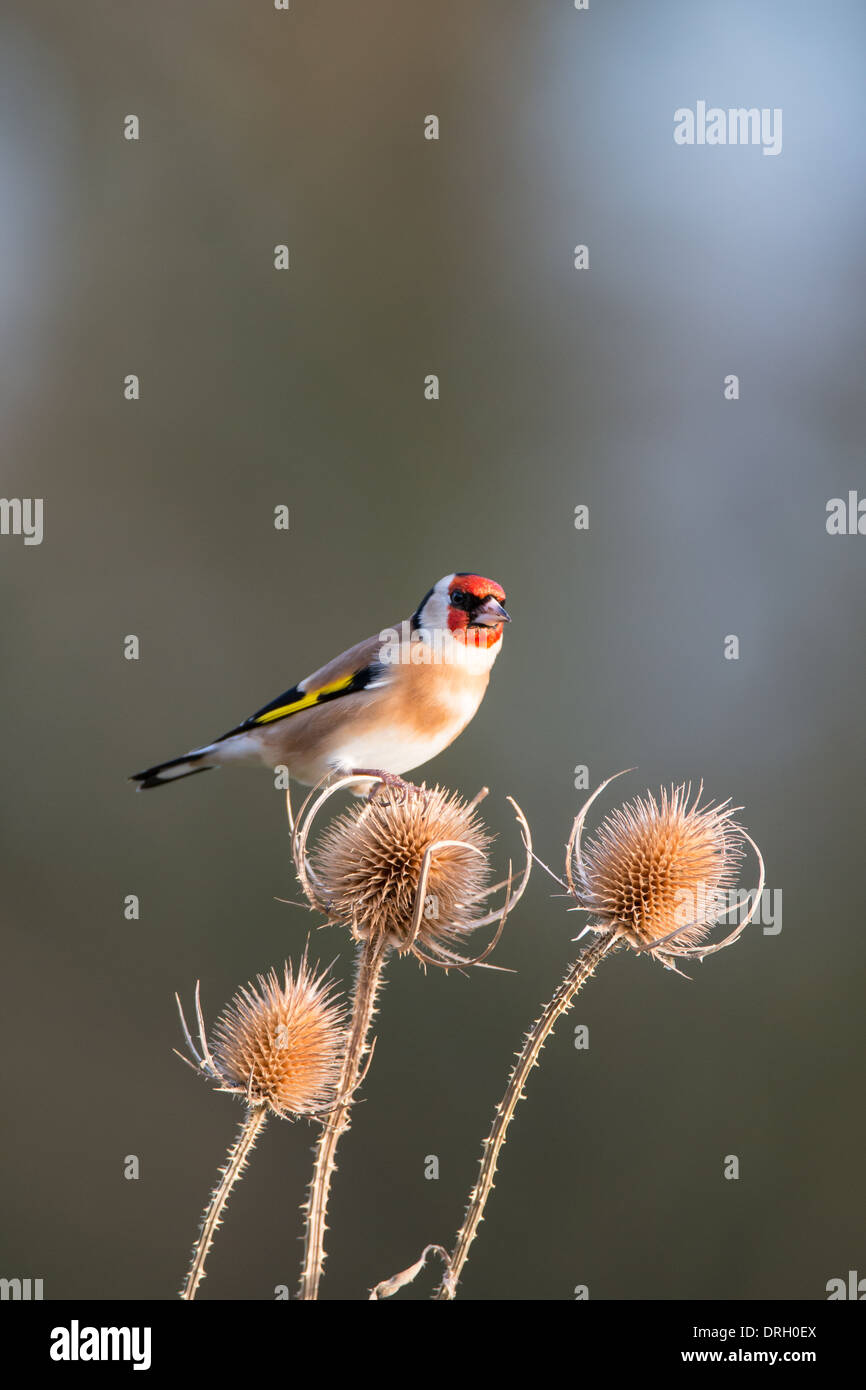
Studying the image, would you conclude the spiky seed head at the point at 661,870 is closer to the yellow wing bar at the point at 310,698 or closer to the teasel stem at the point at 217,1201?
the teasel stem at the point at 217,1201

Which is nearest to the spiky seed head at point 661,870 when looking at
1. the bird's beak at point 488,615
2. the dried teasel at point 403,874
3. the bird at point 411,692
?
the dried teasel at point 403,874

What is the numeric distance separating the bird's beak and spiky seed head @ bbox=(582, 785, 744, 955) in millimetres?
1184

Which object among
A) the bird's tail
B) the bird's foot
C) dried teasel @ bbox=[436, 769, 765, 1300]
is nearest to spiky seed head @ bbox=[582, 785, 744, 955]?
dried teasel @ bbox=[436, 769, 765, 1300]

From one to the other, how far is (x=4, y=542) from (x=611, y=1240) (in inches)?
316

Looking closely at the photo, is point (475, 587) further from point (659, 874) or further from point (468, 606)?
point (659, 874)

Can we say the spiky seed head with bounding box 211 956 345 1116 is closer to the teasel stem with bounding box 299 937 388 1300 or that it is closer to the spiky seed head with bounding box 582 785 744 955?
the teasel stem with bounding box 299 937 388 1300

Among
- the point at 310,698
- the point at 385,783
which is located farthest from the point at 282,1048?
the point at 310,698

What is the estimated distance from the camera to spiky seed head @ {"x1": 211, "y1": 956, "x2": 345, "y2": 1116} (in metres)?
3.27

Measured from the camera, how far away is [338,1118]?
2.93 meters

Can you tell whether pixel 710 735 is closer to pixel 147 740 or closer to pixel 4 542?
pixel 147 740

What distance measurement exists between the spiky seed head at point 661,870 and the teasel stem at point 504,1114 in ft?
Result: 0.62

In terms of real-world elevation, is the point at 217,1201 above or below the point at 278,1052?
below

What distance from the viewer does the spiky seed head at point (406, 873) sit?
11.8 ft

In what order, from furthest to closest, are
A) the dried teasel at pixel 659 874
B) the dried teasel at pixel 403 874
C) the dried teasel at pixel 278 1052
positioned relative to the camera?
1. the dried teasel at pixel 403 874
2. the dried teasel at pixel 659 874
3. the dried teasel at pixel 278 1052
